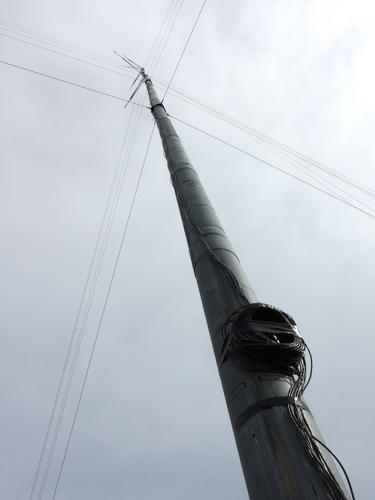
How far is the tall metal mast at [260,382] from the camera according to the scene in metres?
3.26

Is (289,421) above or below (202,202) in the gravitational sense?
below

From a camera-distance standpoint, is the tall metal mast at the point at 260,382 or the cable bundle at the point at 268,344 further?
the cable bundle at the point at 268,344

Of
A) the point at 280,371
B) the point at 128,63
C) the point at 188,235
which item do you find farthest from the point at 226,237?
the point at 128,63

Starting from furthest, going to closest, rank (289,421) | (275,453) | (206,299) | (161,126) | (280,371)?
(161,126) → (206,299) → (280,371) → (289,421) → (275,453)

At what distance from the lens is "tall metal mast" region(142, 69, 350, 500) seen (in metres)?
3.26

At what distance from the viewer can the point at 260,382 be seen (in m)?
4.03

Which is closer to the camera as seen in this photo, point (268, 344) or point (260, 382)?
point (260, 382)

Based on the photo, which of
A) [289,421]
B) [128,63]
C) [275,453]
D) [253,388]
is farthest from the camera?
[128,63]

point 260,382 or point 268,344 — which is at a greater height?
point 268,344

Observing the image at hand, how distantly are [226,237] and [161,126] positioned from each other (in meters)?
6.13

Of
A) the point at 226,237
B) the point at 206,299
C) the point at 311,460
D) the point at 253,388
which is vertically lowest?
the point at 311,460

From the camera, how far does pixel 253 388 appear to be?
397 cm

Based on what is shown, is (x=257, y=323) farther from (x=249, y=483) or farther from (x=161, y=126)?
(x=161, y=126)

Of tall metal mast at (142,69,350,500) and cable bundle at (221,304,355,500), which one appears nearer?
tall metal mast at (142,69,350,500)
